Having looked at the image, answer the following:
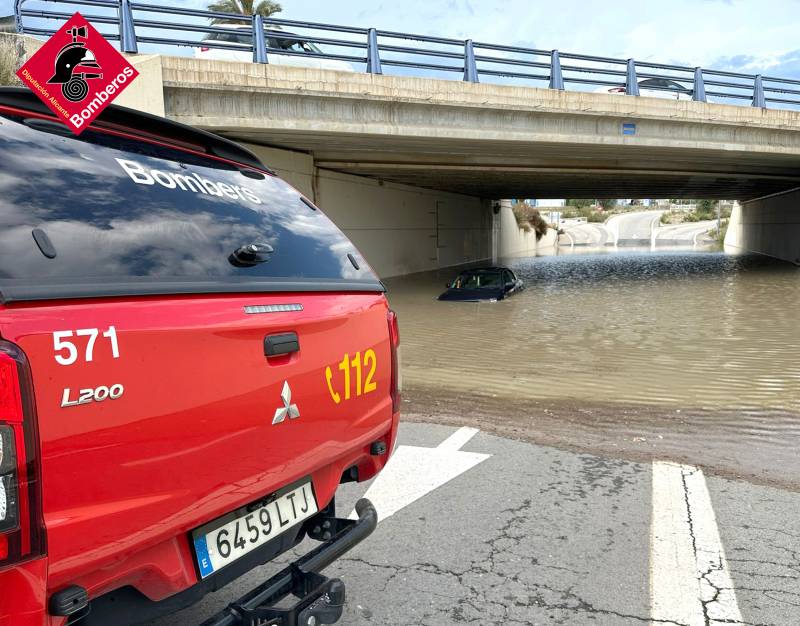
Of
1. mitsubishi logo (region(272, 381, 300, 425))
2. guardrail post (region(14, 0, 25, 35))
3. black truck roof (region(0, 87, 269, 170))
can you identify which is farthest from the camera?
guardrail post (region(14, 0, 25, 35))

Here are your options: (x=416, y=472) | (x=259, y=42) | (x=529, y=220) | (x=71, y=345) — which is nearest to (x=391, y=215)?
(x=259, y=42)

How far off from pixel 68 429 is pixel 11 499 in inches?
7.6

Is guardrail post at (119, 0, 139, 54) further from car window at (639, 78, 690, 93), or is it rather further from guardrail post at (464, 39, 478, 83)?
car window at (639, 78, 690, 93)

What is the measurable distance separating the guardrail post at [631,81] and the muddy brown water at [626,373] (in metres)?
6.12

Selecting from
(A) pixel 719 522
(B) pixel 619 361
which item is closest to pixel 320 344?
(A) pixel 719 522

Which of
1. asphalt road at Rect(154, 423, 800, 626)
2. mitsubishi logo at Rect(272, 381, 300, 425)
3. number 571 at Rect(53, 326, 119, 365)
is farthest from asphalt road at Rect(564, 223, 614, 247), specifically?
number 571 at Rect(53, 326, 119, 365)

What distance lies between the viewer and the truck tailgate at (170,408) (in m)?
1.60

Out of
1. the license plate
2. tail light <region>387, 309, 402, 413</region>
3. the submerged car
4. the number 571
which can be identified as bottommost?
the submerged car

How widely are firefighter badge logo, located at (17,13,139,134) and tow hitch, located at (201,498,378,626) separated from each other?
5.40 feet

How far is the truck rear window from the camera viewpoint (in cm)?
171

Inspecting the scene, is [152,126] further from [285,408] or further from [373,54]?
[373,54]

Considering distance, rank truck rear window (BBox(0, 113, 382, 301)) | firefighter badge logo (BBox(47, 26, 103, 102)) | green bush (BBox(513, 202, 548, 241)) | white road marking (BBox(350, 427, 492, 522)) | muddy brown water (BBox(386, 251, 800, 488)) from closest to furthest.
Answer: truck rear window (BBox(0, 113, 382, 301)) → white road marking (BBox(350, 427, 492, 522)) → firefighter badge logo (BBox(47, 26, 103, 102)) → muddy brown water (BBox(386, 251, 800, 488)) → green bush (BBox(513, 202, 548, 241))

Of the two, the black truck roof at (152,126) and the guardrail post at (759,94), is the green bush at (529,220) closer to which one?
the guardrail post at (759,94)

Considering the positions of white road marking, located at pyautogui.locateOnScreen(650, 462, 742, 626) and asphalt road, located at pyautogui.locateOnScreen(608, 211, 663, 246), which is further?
asphalt road, located at pyautogui.locateOnScreen(608, 211, 663, 246)
